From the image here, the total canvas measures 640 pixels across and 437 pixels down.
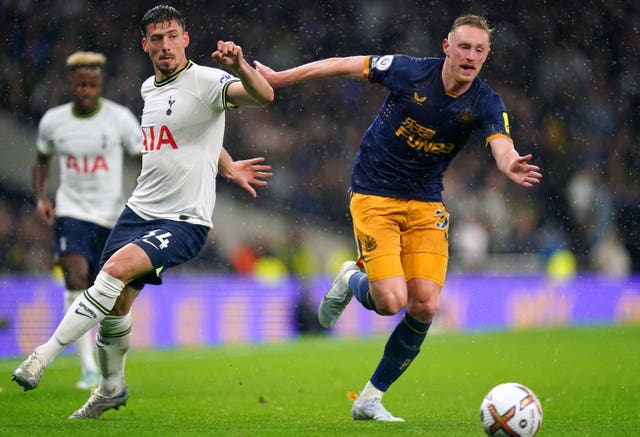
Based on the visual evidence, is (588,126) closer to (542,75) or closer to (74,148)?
(542,75)

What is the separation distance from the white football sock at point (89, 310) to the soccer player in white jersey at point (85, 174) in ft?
9.25

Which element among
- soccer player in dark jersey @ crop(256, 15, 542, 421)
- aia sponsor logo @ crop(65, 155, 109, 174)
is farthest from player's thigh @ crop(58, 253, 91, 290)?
soccer player in dark jersey @ crop(256, 15, 542, 421)

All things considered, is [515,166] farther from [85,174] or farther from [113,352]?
[85,174]

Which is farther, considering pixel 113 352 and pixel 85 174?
pixel 85 174

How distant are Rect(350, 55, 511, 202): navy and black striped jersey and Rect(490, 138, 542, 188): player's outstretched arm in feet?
0.51

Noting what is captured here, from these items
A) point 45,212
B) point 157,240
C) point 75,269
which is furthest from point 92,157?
point 157,240

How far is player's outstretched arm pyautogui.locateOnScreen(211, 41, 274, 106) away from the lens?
5.94 m

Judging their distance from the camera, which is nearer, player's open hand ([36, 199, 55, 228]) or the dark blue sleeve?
the dark blue sleeve

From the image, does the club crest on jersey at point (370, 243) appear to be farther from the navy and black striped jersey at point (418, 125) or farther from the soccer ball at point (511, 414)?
the soccer ball at point (511, 414)

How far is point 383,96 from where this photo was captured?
2033 centimetres

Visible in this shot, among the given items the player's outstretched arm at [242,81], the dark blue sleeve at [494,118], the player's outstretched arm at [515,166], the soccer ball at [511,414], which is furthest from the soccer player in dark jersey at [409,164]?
the soccer ball at [511,414]

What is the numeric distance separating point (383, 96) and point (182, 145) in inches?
552

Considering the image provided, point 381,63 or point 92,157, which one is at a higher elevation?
point 381,63

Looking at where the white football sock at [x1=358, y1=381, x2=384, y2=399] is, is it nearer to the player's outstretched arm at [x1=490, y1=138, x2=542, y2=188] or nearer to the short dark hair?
the player's outstretched arm at [x1=490, y1=138, x2=542, y2=188]
